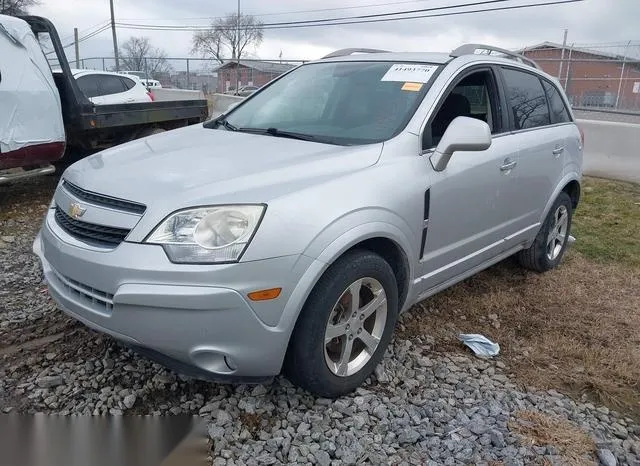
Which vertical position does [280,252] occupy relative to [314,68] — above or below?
below

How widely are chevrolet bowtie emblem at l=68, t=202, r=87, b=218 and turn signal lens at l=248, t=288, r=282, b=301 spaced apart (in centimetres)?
93

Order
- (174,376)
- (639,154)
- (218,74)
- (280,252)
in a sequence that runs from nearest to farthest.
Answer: (280,252)
(174,376)
(639,154)
(218,74)

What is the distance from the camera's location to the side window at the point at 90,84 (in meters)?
10.2

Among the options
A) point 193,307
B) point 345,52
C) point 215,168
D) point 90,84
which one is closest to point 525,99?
point 345,52

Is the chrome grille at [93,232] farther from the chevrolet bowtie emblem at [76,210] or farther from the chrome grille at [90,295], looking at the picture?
the chrome grille at [90,295]

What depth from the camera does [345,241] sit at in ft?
8.25

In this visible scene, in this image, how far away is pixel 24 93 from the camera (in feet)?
20.1

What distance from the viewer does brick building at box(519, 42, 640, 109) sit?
16484 millimetres

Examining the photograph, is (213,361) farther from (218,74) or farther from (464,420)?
(218,74)

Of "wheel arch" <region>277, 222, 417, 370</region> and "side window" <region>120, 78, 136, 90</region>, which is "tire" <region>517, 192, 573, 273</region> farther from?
"side window" <region>120, 78, 136, 90</region>

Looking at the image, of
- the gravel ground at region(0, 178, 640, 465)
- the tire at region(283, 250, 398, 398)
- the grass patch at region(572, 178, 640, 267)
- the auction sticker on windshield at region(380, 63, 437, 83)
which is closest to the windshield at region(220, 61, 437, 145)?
the auction sticker on windshield at region(380, 63, 437, 83)

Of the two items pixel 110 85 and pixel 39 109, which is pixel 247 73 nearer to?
pixel 110 85

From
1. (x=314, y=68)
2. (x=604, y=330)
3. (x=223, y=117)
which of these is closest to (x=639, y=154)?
(x=604, y=330)

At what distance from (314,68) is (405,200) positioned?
5.21 ft
